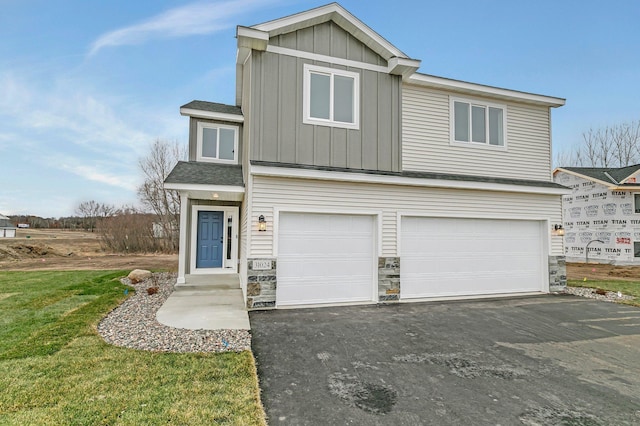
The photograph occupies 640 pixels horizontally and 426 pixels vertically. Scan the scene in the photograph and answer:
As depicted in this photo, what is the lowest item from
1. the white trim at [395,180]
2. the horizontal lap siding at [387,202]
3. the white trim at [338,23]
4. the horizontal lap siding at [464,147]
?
the horizontal lap siding at [387,202]

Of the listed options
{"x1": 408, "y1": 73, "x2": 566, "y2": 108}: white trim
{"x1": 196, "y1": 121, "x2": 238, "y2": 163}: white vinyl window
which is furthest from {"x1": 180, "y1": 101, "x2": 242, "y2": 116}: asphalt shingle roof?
{"x1": 408, "y1": 73, "x2": 566, "y2": 108}: white trim

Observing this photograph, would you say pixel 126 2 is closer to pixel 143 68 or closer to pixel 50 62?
pixel 143 68

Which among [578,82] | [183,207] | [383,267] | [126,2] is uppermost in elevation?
[578,82]

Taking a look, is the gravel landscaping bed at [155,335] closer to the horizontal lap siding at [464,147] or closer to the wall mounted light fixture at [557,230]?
the horizontal lap siding at [464,147]

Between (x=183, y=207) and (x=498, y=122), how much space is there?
9.28 m

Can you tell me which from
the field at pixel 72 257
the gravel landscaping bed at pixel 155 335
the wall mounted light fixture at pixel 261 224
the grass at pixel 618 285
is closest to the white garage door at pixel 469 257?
the grass at pixel 618 285

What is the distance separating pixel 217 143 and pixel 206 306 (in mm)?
5777

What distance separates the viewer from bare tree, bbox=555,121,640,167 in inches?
917

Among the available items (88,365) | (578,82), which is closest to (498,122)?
(88,365)

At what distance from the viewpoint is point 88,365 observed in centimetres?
363

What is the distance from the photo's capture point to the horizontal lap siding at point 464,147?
7.91 metres

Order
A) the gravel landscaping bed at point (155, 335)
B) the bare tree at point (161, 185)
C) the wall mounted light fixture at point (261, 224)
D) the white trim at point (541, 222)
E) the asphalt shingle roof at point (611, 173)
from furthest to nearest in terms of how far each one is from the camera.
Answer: the bare tree at point (161, 185)
the asphalt shingle roof at point (611, 173)
the white trim at point (541, 222)
the wall mounted light fixture at point (261, 224)
the gravel landscaping bed at point (155, 335)

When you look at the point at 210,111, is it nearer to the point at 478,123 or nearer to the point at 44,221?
the point at 478,123

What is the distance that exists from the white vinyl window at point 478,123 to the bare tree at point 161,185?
18.1 metres
